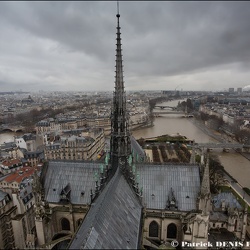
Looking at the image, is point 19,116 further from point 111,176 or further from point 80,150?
point 111,176

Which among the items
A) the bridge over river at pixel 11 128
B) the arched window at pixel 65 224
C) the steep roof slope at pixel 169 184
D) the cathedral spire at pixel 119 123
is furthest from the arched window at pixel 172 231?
the bridge over river at pixel 11 128

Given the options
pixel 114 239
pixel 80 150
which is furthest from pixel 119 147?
pixel 80 150

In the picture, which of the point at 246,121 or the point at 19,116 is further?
the point at 19,116

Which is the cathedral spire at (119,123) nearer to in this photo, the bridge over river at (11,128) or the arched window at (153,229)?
the arched window at (153,229)

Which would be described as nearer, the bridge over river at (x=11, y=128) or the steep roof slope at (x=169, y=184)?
the steep roof slope at (x=169, y=184)

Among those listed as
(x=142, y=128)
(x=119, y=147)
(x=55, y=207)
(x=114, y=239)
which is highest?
(x=119, y=147)

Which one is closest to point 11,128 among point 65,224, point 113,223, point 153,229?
point 65,224

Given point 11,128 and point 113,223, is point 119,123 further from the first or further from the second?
point 11,128

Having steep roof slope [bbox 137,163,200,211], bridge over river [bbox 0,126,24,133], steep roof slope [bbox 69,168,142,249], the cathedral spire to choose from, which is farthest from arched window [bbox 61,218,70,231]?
bridge over river [bbox 0,126,24,133]
